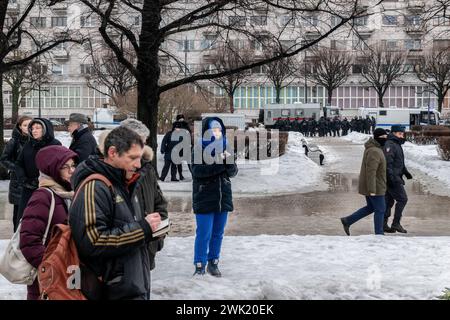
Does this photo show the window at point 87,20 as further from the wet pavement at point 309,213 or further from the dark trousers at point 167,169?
the dark trousers at point 167,169

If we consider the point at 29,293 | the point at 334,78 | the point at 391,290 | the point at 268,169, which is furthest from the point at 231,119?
the point at 334,78

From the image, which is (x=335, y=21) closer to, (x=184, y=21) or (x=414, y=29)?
(x=184, y=21)

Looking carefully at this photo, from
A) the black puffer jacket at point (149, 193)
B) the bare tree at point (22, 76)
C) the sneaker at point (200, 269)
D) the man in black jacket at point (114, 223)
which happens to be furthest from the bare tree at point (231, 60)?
the bare tree at point (22, 76)

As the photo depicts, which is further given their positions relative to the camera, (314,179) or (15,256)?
(314,179)

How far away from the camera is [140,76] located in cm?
916

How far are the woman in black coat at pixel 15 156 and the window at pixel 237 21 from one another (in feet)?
9.75

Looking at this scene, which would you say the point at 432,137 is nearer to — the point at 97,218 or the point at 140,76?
the point at 140,76

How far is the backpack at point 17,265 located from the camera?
393 centimetres

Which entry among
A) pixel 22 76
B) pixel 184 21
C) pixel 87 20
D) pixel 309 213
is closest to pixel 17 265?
pixel 184 21

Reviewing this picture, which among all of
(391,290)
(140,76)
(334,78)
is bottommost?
(391,290)

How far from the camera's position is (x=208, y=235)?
695 centimetres

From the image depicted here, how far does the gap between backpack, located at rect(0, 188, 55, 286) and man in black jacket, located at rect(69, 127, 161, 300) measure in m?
0.60

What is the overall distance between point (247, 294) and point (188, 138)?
39.3 ft

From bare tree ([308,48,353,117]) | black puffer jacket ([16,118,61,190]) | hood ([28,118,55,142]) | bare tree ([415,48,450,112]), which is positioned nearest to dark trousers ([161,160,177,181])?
black puffer jacket ([16,118,61,190])
